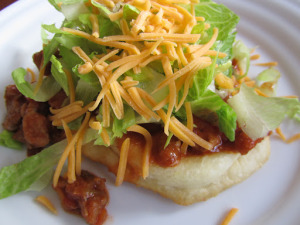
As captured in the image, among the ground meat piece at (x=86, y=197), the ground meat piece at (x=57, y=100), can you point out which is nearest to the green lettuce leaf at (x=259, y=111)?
the ground meat piece at (x=86, y=197)

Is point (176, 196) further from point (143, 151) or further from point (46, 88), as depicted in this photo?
point (46, 88)

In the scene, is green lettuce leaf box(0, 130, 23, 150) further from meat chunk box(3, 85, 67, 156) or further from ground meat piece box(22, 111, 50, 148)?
ground meat piece box(22, 111, 50, 148)

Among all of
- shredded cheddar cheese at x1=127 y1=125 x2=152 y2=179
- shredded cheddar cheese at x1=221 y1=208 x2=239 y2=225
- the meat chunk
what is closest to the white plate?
shredded cheddar cheese at x1=221 y1=208 x2=239 y2=225

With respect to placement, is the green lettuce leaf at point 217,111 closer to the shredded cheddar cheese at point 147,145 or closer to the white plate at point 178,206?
the shredded cheddar cheese at point 147,145

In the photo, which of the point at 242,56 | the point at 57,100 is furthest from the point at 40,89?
the point at 242,56

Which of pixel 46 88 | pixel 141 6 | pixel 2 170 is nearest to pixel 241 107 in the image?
pixel 141 6

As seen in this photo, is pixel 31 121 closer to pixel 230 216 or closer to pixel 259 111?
pixel 230 216
